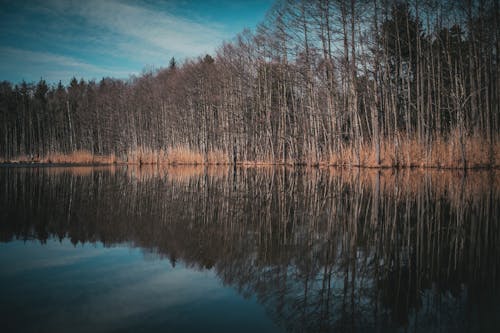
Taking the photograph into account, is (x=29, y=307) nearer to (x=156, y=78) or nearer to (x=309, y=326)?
A: (x=309, y=326)

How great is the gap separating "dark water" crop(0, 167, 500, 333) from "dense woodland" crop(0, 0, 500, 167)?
10555 millimetres

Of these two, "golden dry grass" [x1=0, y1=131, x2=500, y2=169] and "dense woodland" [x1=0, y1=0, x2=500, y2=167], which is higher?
"dense woodland" [x1=0, y1=0, x2=500, y2=167]

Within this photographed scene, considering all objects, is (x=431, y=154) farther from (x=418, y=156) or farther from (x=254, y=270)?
(x=254, y=270)

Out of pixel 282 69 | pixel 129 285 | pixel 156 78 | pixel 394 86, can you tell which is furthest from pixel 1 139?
pixel 129 285

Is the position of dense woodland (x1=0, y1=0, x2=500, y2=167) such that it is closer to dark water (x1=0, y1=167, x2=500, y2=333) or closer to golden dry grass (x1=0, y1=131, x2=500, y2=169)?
golden dry grass (x1=0, y1=131, x2=500, y2=169)

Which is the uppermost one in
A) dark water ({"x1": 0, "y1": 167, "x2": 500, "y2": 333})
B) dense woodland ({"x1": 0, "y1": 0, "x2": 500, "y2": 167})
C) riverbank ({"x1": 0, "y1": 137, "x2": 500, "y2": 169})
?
dense woodland ({"x1": 0, "y1": 0, "x2": 500, "y2": 167})

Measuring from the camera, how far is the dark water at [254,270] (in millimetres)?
1805

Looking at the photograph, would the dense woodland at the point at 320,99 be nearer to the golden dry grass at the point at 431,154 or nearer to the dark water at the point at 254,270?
the golden dry grass at the point at 431,154

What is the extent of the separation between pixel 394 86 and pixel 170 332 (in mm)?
17689

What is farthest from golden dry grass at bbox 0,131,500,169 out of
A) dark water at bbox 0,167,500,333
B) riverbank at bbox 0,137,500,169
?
dark water at bbox 0,167,500,333

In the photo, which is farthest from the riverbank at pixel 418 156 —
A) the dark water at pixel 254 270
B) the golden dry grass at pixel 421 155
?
the dark water at pixel 254 270

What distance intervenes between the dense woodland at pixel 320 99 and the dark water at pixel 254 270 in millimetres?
10555

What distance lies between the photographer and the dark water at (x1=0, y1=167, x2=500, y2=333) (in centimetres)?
180

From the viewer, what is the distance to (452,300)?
6.49ft
